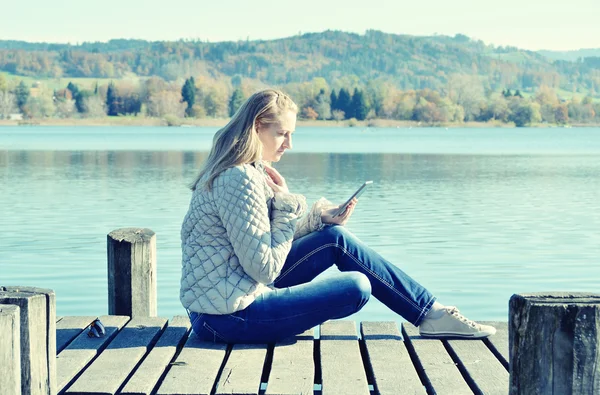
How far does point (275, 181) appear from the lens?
15.1 feet

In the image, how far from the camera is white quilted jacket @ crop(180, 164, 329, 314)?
4203 millimetres

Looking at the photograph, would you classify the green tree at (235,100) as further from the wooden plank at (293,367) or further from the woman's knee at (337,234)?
the wooden plank at (293,367)

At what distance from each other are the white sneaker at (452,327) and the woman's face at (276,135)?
1.18 m

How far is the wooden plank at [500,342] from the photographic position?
14.7 ft

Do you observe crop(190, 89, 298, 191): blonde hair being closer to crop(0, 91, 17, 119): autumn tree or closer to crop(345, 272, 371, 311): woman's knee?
A: crop(345, 272, 371, 311): woman's knee

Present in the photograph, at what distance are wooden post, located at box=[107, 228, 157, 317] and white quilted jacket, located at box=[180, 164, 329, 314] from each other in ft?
3.13

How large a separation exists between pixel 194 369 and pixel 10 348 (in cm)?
116

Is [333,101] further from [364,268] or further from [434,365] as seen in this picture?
[434,365]

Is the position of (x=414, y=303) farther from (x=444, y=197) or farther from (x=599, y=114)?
(x=599, y=114)

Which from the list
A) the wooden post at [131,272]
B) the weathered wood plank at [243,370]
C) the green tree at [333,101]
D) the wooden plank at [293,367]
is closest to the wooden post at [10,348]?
the weathered wood plank at [243,370]

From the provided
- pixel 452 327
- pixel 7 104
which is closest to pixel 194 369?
pixel 452 327

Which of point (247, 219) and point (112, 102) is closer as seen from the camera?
point (247, 219)

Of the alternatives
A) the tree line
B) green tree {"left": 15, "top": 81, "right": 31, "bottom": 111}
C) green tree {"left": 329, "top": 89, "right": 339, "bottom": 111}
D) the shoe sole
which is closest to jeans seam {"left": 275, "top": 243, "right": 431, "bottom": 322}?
the shoe sole

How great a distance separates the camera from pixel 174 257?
11.1 metres
